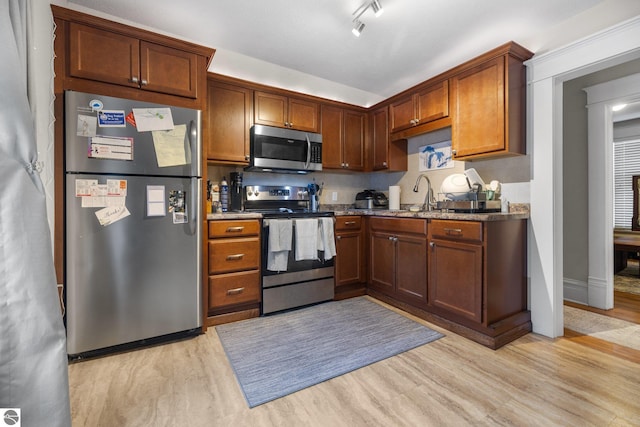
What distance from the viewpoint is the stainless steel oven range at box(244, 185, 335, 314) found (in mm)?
2602

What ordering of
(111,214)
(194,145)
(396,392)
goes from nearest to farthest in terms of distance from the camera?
(396,392)
(111,214)
(194,145)

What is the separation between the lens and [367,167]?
3615mm

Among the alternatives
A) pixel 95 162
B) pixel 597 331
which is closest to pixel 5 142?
pixel 95 162

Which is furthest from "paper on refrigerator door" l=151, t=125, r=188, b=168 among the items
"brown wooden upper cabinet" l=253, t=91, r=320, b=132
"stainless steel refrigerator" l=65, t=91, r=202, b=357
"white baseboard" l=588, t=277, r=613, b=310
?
"white baseboard" l=588, t=277, r=613, b=310

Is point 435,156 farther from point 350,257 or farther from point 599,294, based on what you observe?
point 599,294

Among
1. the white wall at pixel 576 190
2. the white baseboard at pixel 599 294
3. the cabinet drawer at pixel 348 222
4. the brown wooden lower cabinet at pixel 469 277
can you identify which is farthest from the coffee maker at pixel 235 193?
the white baseboard at pixel 599 294

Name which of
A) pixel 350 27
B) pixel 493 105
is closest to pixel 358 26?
pixel 350 27

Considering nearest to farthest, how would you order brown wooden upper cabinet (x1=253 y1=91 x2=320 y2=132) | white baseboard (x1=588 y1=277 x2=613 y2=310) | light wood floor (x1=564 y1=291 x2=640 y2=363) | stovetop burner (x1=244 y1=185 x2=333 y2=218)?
1. light wood floor (x1=564 y1=291 x2=640 y2=363)
2. white baseboard (x1=588 y1=277 x2=613 y2=310)
3. brown wooden upper cabinet (x1=253 y1=91 x2=320 y2=132)
4. stovetop burner (x1=244 y1=185 x2=333 y2=218)

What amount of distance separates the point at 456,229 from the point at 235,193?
2073 millimetres

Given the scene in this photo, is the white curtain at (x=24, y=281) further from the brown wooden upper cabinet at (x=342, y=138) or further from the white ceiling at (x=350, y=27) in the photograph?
the brown wooden upper cabinet at (x=342, y=138)

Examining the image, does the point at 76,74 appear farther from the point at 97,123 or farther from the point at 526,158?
the point at 526,158

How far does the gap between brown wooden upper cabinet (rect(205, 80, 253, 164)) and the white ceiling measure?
350 mm

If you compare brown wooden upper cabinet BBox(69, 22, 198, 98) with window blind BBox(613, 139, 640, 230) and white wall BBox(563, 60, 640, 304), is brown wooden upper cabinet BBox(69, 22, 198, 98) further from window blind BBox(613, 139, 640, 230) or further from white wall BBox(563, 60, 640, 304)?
window blind BBox(613, 139, 640, 230)

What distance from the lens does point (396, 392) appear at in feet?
5.11
